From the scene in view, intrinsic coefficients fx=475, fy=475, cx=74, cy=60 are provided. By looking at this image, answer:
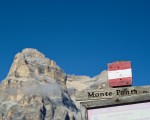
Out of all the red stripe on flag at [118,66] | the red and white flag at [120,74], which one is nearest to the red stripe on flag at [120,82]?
the red and white flag at [120,74]

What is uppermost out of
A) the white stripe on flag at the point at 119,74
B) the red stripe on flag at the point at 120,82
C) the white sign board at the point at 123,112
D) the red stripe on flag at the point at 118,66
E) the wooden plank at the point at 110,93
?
the red stripe on flag at the point at 118,66

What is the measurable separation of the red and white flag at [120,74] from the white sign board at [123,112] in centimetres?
39

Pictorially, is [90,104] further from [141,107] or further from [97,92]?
[141,107]

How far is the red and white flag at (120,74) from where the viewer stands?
23.9 ft

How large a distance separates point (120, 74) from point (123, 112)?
64cm

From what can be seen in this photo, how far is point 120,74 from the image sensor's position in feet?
24.1

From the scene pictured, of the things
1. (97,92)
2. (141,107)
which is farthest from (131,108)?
(97,92)

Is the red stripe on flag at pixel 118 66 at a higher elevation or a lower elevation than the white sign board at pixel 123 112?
higher

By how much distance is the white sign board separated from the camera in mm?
6941

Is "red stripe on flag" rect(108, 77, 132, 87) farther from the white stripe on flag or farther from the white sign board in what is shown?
the white sign board

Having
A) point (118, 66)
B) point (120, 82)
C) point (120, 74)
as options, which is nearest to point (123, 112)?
point (120, 82)

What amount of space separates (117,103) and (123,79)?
1.32 ft

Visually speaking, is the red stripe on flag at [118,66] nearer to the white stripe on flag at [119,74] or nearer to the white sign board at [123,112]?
the white stripe on flag at [119,74]

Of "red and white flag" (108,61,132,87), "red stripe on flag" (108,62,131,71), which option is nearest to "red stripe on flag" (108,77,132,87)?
"red and white flag" (108,61,132,87)
